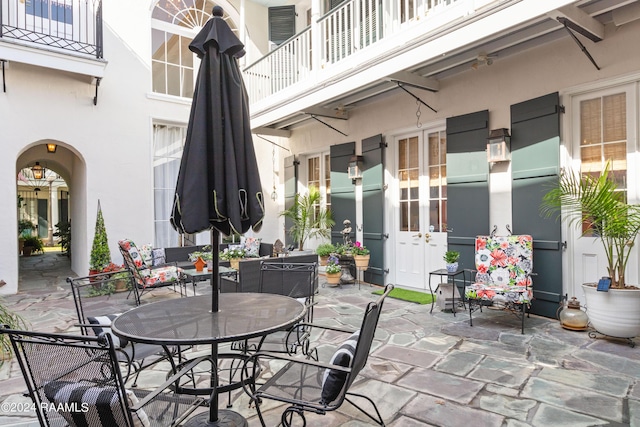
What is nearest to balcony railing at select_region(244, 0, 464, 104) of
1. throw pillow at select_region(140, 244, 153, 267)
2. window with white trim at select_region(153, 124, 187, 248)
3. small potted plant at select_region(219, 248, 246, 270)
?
window with white trim at select_region(153, 124, 187, 248)

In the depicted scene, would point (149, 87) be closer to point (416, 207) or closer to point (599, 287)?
point (416, 207)

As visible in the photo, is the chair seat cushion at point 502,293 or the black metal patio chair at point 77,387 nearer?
the black metal patio chair at point 77,387

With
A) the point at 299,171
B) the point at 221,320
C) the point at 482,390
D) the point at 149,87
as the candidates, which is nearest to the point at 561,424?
the point at 482,390

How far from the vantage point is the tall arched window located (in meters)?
8.12

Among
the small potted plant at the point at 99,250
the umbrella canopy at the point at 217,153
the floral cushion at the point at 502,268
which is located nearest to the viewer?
the umbrella canopy at the point at 217,153

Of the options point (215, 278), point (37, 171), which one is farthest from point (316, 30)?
point (37, 171)

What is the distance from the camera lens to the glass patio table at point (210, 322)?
6.21 ft

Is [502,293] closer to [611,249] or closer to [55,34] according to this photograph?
[611,249]

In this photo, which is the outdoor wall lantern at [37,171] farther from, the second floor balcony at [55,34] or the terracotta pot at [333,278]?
the terracotta pot at [333,278]

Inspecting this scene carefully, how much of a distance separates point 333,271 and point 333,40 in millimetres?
3997

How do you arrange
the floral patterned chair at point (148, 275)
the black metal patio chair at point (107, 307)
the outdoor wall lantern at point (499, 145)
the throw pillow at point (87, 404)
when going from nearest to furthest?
the throw pillow at point (87, 404)
the black metal patio chair at point (107, 307)
the outdoor wall lantern at point (499, 145)
the floral patterned chair at point (148, 275)

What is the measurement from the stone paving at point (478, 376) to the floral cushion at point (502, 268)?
1.28ft

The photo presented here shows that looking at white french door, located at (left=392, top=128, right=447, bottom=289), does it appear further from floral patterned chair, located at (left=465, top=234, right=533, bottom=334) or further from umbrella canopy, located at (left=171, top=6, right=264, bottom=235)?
umbrella canopy, located at (left=171, top=6, right=264, bottom=235)

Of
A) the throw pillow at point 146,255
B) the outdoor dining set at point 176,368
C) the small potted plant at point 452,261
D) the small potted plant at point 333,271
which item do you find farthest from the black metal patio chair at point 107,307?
the small potted plant at point 452,261
